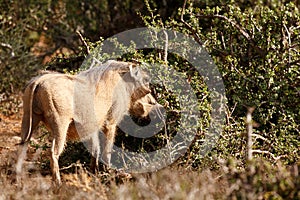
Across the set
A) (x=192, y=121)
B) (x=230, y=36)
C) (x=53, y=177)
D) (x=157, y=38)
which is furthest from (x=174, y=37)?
(x=53, y=177)

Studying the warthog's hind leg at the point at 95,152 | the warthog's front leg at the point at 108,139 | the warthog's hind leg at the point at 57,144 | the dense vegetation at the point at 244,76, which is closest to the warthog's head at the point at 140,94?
the dense vegetation at the point at 244,76

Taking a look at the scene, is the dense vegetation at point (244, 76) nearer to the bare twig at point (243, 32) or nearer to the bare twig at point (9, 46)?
the bare twig at point (243, 32)

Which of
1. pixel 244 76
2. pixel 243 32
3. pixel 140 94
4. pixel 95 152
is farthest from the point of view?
pixel 243 32

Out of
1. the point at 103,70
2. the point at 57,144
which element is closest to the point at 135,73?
the point at 103,70

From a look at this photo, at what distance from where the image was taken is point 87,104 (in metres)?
6.32

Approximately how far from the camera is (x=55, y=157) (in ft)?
19.7

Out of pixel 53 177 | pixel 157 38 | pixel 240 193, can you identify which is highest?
pixel 157 38

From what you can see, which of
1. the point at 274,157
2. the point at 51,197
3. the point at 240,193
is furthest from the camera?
the point at 274,157

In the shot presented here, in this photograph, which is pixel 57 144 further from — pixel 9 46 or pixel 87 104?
pixel 9 46

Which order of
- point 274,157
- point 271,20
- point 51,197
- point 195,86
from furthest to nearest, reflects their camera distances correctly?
1. point 271,20
2. point 195,86
3. point 274,157
4. point 51,197

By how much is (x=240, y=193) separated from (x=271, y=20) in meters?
3.87

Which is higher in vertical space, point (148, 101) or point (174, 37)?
point (174, 37)

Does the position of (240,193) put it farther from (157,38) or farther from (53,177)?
(157,38)

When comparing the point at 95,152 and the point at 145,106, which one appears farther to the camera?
the point at 145,106
